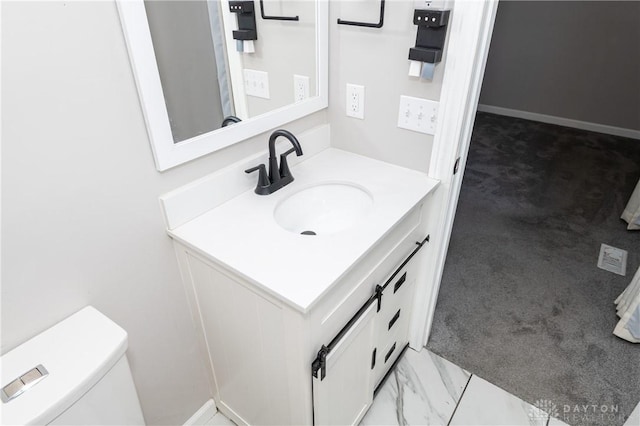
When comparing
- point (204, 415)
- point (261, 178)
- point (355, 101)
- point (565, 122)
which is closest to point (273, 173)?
point (261, 178)

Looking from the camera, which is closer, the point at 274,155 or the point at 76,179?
the point at 76,179

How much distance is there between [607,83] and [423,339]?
3.76m

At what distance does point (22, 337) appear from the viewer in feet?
2.83

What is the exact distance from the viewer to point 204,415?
4.84ft

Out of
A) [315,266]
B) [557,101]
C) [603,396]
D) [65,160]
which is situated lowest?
[603,396]

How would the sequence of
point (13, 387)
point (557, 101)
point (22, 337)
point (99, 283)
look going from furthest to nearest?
point (557, 101) < point (99, 283) < point (22, 337) < point (13, 387)

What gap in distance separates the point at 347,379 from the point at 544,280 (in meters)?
1.58

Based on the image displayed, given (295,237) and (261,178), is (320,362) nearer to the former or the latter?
(295,237)

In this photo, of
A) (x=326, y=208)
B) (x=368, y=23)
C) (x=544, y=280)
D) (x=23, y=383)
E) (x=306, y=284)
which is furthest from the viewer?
(x=544, y=280)

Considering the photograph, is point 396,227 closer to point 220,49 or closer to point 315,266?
point 315,266

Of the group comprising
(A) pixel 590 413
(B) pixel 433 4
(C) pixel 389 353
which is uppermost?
(B) pixel 433 4

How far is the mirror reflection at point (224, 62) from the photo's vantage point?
1007mm

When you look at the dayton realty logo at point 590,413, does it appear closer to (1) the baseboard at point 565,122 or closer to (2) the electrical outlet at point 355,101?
(2) the electrical outlet at point 355,101

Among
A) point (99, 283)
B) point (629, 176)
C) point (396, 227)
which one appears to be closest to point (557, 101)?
point (629, 176)
